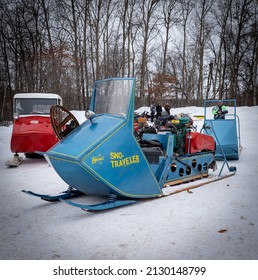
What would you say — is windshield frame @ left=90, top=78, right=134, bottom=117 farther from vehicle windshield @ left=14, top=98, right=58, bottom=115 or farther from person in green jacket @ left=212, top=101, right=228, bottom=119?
person in green jacket @ left=212, top=101, right=228, bottom=119

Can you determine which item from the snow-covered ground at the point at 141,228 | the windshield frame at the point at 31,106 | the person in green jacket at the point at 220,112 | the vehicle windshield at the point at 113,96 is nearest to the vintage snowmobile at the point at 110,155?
the vehicle windshield at the point at 113,96

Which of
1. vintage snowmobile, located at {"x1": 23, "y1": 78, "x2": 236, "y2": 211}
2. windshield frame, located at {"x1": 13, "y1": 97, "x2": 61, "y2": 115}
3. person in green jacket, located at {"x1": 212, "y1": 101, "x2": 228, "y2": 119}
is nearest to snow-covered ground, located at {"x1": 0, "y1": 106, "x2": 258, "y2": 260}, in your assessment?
vintage snowmobile, located at {"x1": 23, "y1": 78, "x2": 236, "y2": 211}

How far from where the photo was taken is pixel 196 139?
19.8ft

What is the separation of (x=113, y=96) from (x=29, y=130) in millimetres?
4465

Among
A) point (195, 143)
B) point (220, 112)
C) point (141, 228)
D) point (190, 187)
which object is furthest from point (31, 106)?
point (141, 228)

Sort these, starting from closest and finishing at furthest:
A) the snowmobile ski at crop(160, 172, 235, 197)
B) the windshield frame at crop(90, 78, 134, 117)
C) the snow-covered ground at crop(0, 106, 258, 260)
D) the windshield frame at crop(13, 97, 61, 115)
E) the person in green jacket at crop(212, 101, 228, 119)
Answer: the snow-covered ground at crop(0, 106, 258, 260), the windshield frame at crop(90, 78, 134, 117), the snowmobile ski at crop(160, 172, 235, 197), the windshield frame at crop(13, 97, 61, 115), the person in green jacket at crop(212, 101, 228, 119)

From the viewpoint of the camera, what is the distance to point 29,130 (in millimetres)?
8359

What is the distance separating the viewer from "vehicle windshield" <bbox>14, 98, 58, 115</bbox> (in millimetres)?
9696

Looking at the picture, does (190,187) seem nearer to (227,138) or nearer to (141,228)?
(141,228)

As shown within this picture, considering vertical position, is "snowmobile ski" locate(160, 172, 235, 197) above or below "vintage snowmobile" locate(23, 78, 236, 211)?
below

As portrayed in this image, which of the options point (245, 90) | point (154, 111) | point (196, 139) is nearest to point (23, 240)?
point (196, 139)

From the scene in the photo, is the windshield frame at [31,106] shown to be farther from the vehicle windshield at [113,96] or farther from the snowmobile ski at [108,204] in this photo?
the snowmobile ski at [108,204]

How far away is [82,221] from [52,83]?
16934 mm
